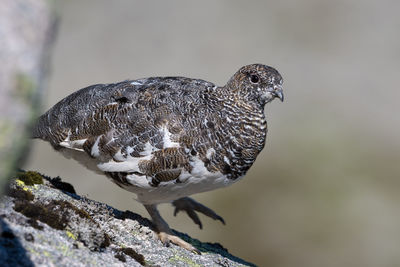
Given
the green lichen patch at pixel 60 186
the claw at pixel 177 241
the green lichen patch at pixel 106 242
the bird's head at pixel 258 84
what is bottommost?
the green lichen patch at pixel 106 242

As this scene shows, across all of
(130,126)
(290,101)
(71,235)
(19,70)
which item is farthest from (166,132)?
(290,101)

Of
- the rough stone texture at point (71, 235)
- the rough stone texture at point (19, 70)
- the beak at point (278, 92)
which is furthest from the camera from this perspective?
the beak at point (278, 92)

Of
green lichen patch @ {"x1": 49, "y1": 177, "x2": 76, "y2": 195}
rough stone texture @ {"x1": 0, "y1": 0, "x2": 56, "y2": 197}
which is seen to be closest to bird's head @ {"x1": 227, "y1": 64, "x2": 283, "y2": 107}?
green lichen patch @ {"x1": 49, "y1": 177, "x2": 76, "y2": 195}

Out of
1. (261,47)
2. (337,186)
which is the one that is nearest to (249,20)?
(261,47)

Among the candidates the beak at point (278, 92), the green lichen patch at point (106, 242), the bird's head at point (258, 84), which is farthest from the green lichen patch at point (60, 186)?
the beak at point (278, 92)

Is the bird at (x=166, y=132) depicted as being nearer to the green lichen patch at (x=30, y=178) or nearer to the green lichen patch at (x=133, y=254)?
the green lichen patch at (x=30, y=178)

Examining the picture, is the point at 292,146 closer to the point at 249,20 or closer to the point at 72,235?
the point at 249,20

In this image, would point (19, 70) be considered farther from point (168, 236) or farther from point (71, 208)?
point (168, 236)
